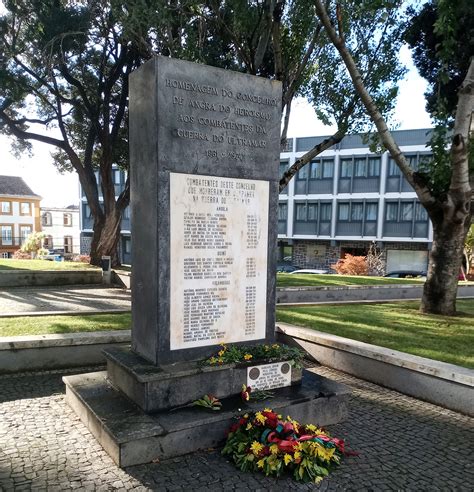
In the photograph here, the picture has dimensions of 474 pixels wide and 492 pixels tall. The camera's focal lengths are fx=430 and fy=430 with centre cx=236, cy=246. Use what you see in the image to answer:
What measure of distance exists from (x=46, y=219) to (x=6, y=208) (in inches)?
434

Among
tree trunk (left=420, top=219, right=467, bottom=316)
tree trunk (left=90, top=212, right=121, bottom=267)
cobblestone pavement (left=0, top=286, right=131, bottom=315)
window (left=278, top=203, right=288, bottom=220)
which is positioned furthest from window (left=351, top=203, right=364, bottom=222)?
tree trunk (left=420, top=219, right=467, bottom=316)

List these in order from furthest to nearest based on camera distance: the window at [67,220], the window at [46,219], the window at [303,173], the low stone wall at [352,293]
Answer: the window at [67,220], the window at [46,219], the window at [303,173], the low stone wall at [352,293]

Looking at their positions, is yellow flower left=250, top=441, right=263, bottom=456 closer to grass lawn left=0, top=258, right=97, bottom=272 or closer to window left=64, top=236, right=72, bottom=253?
grass lawn left=0, top=258, right=97, bottom=272

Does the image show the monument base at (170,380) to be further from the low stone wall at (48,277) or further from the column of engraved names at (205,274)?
the low stone wall at (48,277)

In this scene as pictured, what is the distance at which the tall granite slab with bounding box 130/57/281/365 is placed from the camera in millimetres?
4348

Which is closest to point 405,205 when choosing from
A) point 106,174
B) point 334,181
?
point 334,181

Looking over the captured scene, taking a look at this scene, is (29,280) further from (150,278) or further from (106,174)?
(150,278)

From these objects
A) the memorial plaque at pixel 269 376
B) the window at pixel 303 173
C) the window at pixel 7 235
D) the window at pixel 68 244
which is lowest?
the window at pixel 68 244

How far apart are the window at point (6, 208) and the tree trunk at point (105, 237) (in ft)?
146

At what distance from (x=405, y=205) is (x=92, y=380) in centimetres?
3071

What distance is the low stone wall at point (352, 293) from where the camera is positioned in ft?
45.1

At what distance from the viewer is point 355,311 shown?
1015 centimetres

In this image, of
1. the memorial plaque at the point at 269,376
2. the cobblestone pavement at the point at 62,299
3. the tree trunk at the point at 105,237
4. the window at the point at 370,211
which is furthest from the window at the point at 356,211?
the memorial plaque at the point at 269,376

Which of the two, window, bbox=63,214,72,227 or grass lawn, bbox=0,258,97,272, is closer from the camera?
grass lawn, bbox=0,258,97,272
